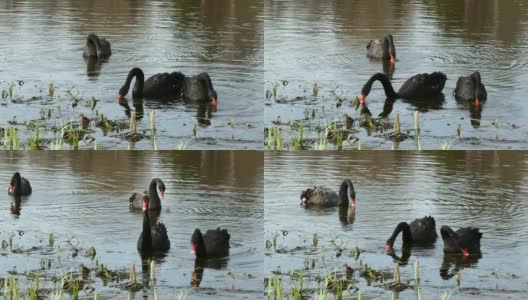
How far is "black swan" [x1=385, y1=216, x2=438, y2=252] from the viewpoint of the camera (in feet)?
43.9

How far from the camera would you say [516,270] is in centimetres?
1235

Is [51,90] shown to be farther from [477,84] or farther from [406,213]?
[477,84]

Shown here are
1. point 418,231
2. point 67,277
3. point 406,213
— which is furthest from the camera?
point 406,213

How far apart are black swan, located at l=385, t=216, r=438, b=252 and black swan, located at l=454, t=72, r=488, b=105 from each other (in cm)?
157

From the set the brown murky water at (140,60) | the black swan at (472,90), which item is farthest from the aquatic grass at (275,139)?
the black swan at (472,90)

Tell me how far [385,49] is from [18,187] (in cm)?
515

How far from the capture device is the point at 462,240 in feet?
42.3

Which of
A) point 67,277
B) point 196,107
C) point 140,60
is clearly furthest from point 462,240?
point 140,60

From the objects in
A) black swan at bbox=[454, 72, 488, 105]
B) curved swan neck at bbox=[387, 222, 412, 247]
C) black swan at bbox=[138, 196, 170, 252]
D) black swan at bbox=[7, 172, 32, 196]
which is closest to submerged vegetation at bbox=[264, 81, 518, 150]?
black swan at bbox=[454, 72, 488, 105]

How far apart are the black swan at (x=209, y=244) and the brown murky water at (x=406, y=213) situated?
1.50 ft

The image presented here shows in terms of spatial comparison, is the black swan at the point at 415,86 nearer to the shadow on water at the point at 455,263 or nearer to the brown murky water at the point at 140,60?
the brown murky water at the point at 140,60

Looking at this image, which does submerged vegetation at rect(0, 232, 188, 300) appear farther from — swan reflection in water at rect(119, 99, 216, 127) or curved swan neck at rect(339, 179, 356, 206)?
curved swan neck at rect(339, 179, 356, 206)

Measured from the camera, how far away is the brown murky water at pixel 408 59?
13.7 metres

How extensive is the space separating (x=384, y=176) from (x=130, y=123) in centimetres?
399
